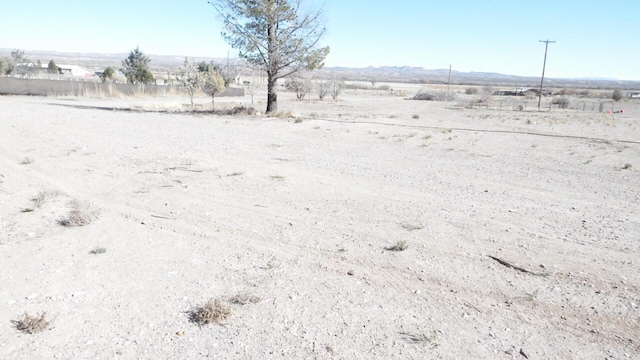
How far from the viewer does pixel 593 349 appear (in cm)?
406

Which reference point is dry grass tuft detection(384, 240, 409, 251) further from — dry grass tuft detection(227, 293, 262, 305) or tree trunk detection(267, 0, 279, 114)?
tree trunk detection(267, 0, 279, 114)

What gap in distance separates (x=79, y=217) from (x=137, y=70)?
206 feet

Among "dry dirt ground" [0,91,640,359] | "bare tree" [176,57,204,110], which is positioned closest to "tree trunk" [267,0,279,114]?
"bare tree" [176,57,204,110]

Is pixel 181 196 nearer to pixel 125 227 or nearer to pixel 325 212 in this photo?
pixel 125 227

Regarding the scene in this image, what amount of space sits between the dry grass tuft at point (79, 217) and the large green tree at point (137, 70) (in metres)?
58.2

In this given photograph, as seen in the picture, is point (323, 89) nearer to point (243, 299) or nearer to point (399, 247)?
point (399, 247)

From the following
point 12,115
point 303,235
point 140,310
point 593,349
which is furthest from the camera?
point 12,115

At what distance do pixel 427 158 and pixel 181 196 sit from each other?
8.28m

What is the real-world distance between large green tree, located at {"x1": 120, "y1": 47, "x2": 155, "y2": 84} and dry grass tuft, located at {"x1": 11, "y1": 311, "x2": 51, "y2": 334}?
61534 mm

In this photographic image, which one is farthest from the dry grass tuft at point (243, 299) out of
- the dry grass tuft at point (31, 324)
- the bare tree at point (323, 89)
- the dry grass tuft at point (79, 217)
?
the bare tree at point (323, 89)

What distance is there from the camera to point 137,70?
6412 cm

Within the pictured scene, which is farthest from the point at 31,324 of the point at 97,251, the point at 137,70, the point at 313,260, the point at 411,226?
the point at 137,70

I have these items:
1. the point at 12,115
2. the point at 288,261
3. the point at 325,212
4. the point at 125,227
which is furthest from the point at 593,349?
the point at 12,115

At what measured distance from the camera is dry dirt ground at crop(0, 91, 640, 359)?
4.11m
